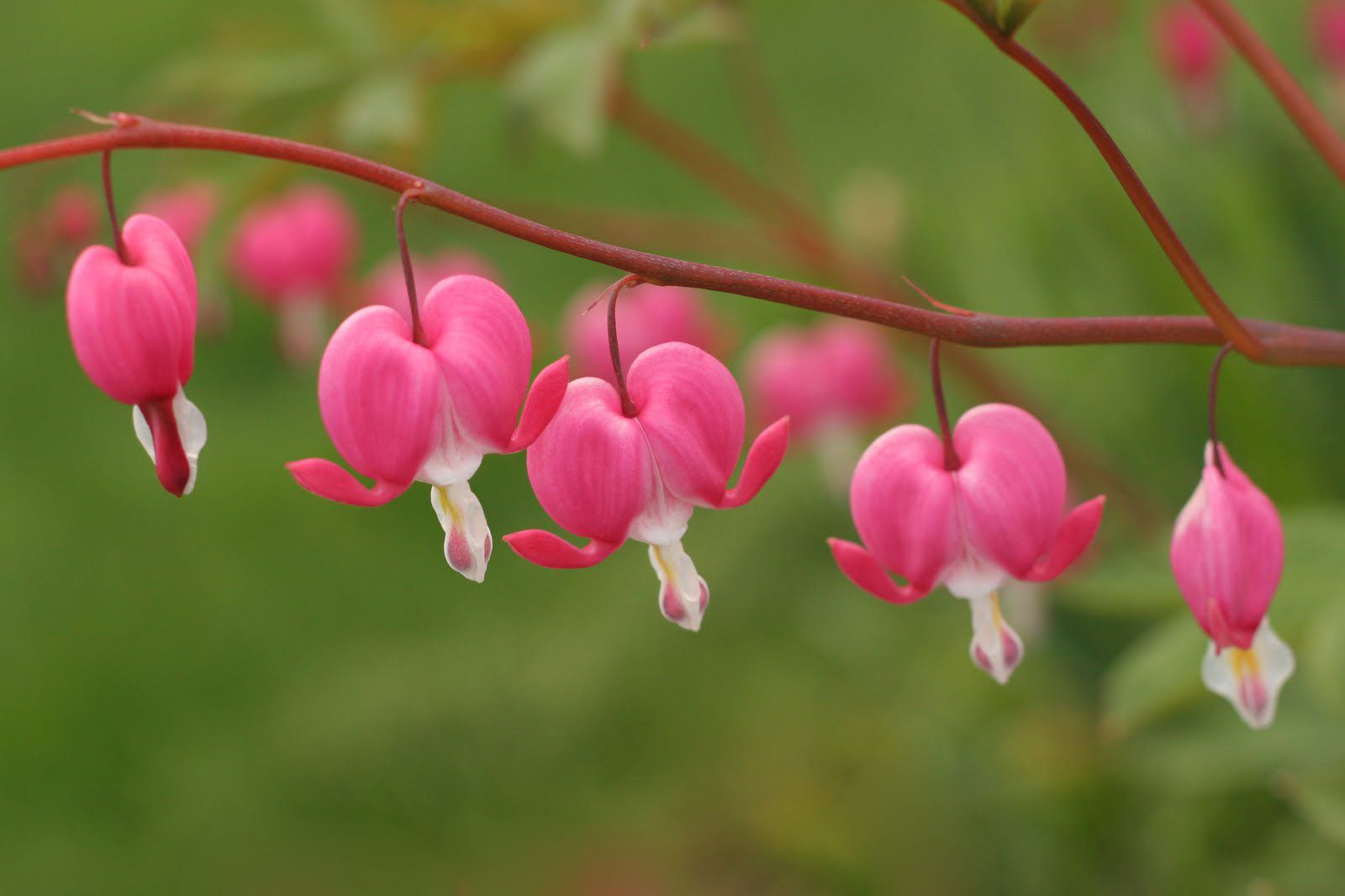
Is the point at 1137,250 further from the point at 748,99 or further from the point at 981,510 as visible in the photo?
the point at 981,510

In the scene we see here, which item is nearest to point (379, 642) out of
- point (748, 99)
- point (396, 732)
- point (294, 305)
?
point (396, 732)

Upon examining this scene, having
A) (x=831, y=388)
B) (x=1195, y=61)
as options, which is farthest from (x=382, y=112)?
(x=1195, y=61)

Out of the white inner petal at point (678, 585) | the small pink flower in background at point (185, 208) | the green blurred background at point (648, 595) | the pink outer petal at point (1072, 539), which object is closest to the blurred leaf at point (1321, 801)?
the green blurred background at point (648, 595)

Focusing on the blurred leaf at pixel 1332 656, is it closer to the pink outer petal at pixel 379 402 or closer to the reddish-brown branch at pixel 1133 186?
the reddish-brown branch at pixel 1133 186

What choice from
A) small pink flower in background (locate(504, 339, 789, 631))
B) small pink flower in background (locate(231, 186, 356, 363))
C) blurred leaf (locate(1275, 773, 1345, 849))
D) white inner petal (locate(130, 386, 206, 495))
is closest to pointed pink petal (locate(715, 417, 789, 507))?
small pink flower in background (locate(504, 339, 789, 631))

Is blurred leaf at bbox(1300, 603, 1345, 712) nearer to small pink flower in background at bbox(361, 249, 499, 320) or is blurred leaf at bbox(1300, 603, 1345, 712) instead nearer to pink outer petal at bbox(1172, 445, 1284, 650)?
pink outer petal at bbox(1172, 445, 1284, 650)

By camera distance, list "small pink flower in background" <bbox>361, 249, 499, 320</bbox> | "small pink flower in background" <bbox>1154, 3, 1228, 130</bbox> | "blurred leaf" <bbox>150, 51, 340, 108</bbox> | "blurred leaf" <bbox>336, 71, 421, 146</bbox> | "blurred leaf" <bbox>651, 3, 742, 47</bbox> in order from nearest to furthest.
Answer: "blurred leaf" <bbox>651, 3, 742, 47</bbox>
"blurred leaf" <bbox>336, 71, 421, 146</bbox>
"blurred leaf" <bbox>150, 51, 340, 108</bbox>
"small pink flower in background" <bbox>361, 249, 499, 320</bbox>
"small pink flower in background" <bbox>1154, 3, 1228, 130</bbox>
